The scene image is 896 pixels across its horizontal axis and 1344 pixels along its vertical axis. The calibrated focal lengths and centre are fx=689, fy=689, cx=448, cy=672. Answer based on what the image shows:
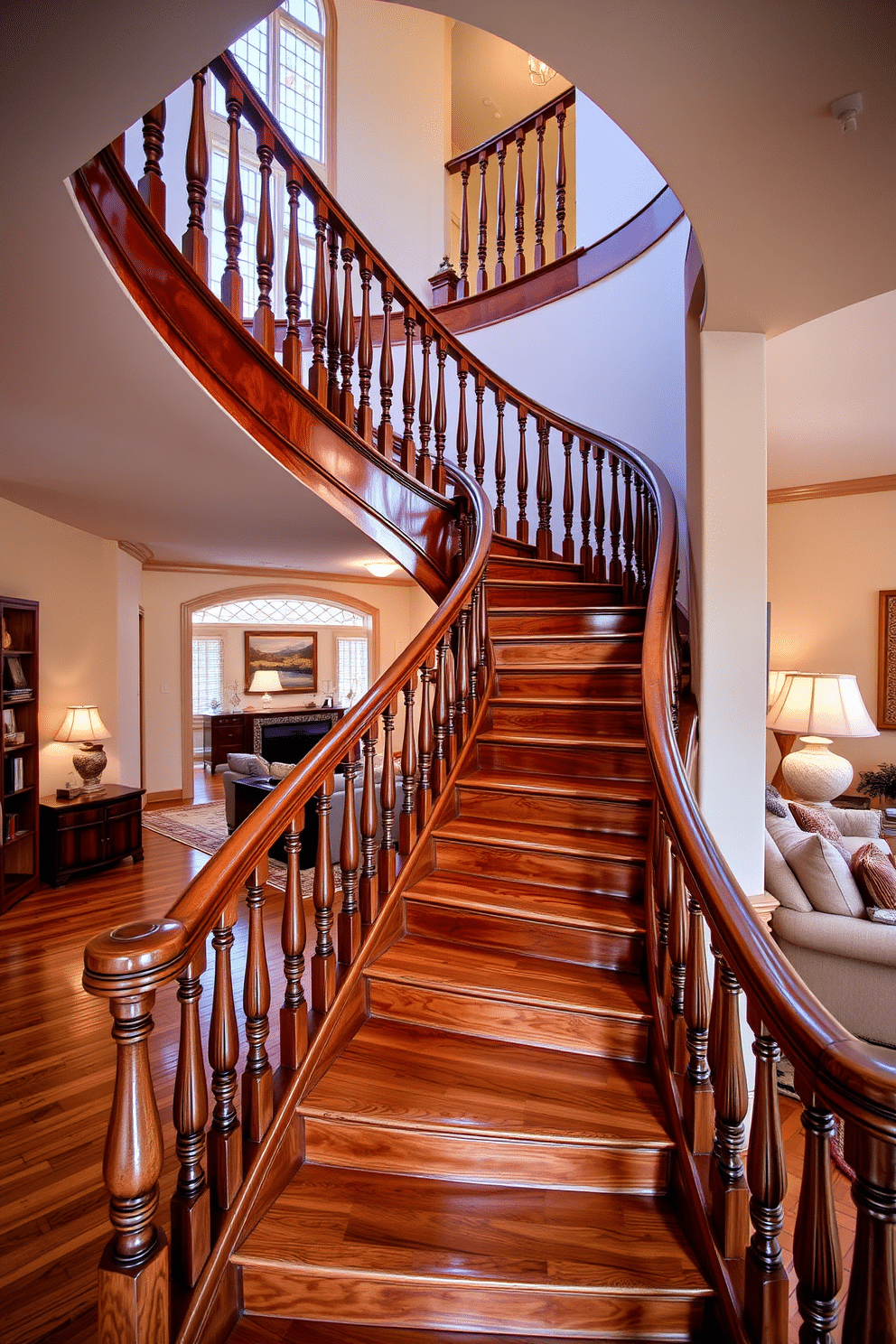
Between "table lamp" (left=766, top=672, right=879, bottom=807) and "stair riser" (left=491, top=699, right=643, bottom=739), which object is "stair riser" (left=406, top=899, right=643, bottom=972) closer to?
"stair riser" (left=491, top=699, right=643, bottom=739)

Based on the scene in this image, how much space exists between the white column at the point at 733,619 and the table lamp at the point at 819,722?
189cm

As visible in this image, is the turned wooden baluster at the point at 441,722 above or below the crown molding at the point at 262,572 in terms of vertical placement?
below

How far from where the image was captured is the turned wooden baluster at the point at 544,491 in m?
3.92

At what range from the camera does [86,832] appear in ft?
16.6

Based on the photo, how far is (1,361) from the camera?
2271mm

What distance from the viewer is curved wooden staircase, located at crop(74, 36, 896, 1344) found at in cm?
113

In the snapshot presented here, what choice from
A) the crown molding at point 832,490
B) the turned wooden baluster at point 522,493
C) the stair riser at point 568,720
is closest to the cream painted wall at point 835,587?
the crown molding at point 832,490

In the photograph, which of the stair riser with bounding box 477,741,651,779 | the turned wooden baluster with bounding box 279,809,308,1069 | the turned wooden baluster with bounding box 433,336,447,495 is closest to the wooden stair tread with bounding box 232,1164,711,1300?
the turned wooden baluster with bounding box 279,809,308,1069

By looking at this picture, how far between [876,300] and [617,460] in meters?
1.40

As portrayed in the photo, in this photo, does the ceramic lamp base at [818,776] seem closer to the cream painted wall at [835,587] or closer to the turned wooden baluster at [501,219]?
the cream painted wall at [835,587]

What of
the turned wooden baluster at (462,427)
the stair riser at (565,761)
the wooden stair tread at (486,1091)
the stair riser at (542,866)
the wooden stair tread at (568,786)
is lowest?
the wooden stair tread at (486,1091)

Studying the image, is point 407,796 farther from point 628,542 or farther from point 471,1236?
point 628,542

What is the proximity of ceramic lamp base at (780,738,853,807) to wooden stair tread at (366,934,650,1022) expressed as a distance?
2631 millimetres

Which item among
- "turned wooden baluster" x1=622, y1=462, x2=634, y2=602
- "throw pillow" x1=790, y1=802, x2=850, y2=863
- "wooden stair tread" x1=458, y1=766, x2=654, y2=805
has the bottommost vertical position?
"throw pillow" x1=790, y1=802, x2=850, y2=863
